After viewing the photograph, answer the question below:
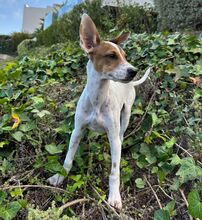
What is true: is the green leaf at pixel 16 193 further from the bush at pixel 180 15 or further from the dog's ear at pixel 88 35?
the bush at pixel 180 15

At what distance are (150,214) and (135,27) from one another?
725cm

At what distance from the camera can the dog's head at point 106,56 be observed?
200 centimetres

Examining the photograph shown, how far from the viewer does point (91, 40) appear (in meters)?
2.24

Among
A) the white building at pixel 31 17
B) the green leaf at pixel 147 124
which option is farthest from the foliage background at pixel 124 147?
the white building at pixel 31 17

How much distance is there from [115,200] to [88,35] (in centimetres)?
102

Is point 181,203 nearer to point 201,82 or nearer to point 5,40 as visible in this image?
point 201,82

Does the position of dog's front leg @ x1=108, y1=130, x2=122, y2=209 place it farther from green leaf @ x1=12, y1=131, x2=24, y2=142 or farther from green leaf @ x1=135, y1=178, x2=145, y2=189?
green leaf @ x1=12, y1=131, x2=24, y2=142

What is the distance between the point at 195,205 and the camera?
165cm

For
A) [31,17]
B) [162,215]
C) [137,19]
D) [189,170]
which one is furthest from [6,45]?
[162,215]

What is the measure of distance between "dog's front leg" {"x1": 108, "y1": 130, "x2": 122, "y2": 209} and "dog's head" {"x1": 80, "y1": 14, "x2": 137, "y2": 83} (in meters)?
0.38

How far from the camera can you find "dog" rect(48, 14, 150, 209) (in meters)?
2.07

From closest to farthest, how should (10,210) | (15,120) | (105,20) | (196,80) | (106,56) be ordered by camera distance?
(10,210) < (106,56) < (15,120) < (196,80) < (105,20)

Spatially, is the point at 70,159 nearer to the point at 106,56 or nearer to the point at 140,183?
the point at 140,183

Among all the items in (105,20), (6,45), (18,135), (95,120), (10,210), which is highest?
(105,20)
